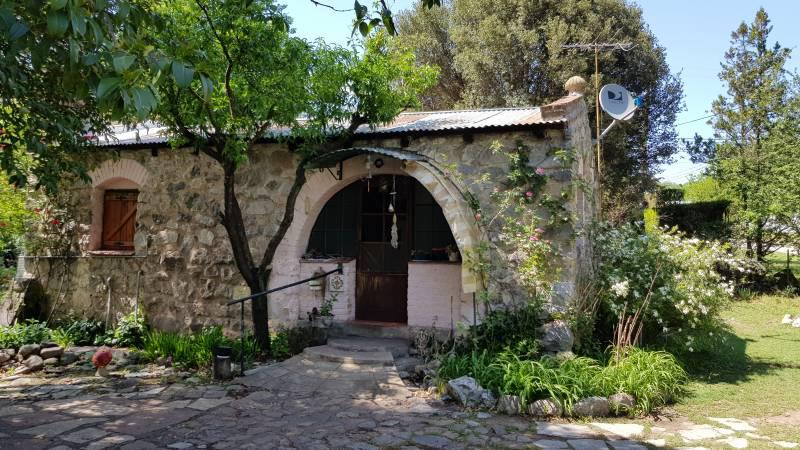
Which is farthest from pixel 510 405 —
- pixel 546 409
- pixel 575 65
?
pixel 575 65

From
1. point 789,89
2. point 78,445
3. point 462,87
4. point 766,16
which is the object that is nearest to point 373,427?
point 78,445

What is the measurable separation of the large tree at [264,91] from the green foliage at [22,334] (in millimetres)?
3557

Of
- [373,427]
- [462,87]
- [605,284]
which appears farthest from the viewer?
[462,87]

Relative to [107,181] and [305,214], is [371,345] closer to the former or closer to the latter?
[305,214]

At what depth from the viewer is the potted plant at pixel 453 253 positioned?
6641 millimetres

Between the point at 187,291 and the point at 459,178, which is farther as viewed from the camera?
the point at 187,291

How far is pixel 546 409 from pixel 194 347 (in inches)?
170

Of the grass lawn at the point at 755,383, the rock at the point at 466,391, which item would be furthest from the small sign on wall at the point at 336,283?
the grass lawn at the point at 755,383

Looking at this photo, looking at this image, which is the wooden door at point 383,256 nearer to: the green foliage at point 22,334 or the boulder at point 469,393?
the boulder at point 469,393

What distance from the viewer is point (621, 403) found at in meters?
4.66

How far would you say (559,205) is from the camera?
5.76m

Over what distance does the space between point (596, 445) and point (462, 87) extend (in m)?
13.7

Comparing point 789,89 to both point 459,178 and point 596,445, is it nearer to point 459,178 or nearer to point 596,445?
point 459,178

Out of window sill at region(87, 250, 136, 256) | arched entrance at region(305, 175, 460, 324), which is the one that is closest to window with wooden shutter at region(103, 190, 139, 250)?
window sill at region(87, 250, 136, 256)
